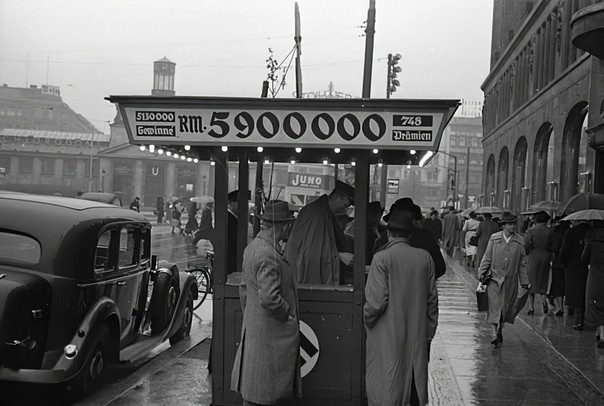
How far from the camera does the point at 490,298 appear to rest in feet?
32.6

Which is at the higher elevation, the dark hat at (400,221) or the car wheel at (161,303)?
the dark hat at (400,221)

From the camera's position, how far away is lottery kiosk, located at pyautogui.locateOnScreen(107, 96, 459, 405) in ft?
19.5

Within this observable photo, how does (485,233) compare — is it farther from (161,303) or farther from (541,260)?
(161,303)

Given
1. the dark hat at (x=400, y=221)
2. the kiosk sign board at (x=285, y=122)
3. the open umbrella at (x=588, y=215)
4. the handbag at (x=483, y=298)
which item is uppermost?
the kiosk sign board at (x=285, y=122)

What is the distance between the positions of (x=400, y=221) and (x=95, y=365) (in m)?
3.55

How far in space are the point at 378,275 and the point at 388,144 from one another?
3.83ft

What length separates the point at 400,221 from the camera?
556 cm

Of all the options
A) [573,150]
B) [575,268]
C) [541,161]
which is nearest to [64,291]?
[575,268]

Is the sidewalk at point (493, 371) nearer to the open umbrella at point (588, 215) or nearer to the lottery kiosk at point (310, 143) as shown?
the lottery kiosk at point (310, 143)

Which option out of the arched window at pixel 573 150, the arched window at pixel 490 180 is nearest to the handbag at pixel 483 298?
the arched window at pixel 573 150

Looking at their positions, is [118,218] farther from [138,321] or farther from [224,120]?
[224,120]

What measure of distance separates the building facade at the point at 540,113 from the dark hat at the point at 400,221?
39.0 ft

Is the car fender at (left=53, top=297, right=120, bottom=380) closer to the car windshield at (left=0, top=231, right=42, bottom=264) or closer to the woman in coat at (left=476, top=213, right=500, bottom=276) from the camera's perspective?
the car windshield at (left=0, top=231, right=42, bottom=264)

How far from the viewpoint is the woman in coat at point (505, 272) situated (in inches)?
384
